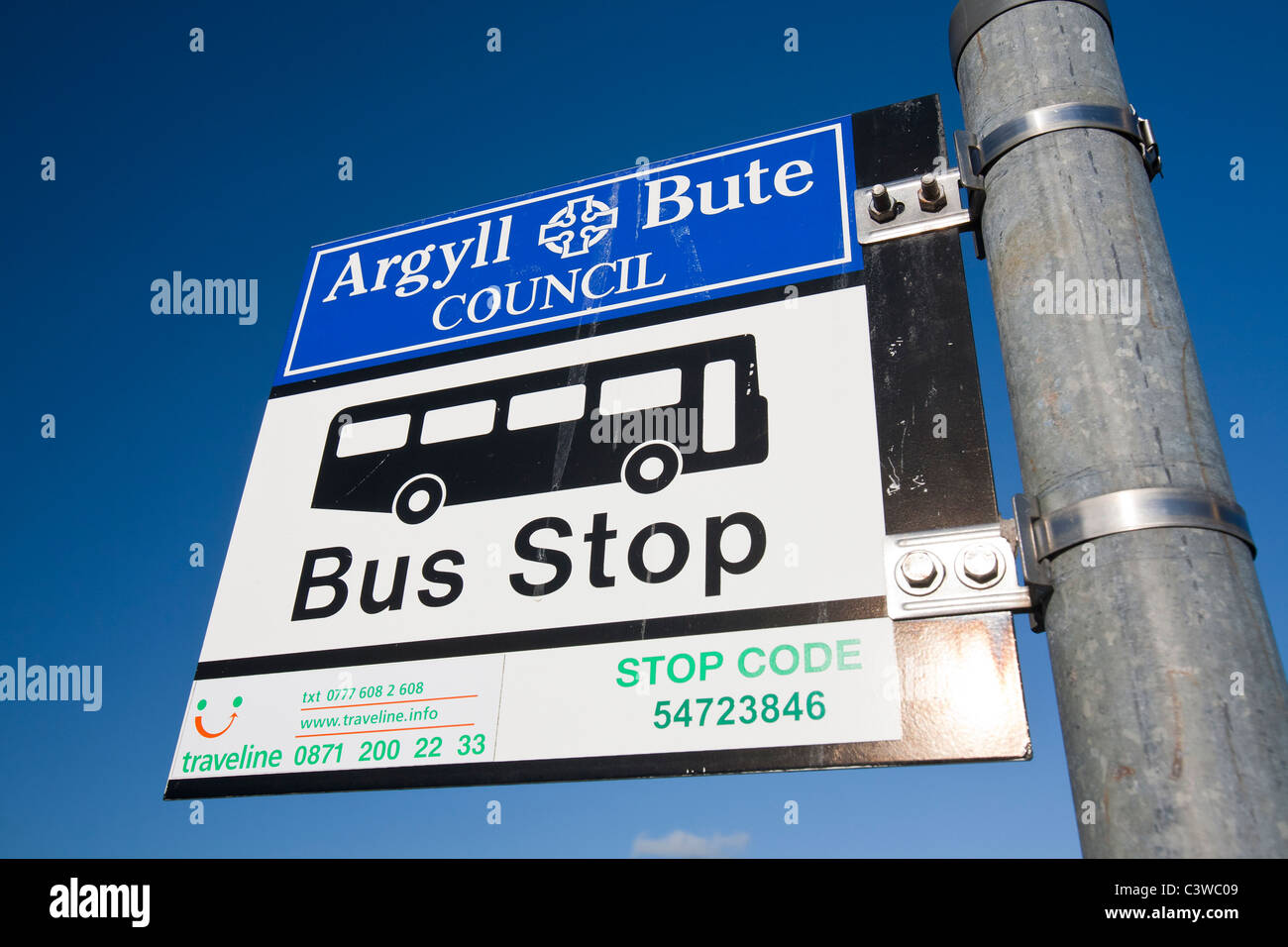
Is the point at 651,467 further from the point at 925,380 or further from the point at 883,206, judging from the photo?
the point at 883,206

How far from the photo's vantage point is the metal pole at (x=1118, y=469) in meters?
1.42

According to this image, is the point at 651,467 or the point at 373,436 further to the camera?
the point at 373,436

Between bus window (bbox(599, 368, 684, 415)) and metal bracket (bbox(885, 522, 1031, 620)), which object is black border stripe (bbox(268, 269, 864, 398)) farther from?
metal bracket (bbox(885, 522, 1031, 620))

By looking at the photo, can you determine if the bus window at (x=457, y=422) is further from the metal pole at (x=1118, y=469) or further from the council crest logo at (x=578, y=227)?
the metal pole at (x=1118, y=469)

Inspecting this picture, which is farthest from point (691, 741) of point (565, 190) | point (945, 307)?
point (565, 190)

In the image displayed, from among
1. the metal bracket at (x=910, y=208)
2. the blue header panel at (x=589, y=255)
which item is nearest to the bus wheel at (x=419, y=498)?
the blue header panel at (x=589, y=255)

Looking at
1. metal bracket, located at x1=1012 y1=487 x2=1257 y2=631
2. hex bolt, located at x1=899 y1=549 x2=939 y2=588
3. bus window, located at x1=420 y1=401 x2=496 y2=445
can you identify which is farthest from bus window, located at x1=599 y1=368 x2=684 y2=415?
metal bracket, located at x1=1012 y1=487 x2=1257 y2=631

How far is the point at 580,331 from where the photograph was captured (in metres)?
3.13

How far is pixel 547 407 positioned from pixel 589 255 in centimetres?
64

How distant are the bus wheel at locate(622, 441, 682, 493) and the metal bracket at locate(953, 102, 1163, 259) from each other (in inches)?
41.4

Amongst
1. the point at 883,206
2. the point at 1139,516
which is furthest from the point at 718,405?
the point at 1139,516

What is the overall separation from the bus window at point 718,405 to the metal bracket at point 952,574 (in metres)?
0.66

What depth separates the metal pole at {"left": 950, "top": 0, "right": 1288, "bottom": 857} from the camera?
4.66ft

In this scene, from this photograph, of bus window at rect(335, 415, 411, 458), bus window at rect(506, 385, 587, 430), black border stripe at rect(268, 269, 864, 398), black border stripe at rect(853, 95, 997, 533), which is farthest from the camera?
bus window at rect(335, 415, 411, 458)
